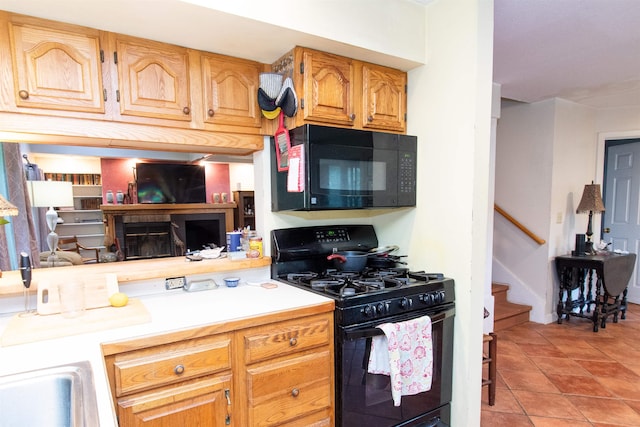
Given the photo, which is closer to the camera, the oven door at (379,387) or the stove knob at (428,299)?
the oven door at (379,387)

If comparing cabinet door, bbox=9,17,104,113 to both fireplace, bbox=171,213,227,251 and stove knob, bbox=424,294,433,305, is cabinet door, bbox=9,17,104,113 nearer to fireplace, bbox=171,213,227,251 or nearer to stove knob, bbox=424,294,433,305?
stove knob, bbox=424,294,433,305

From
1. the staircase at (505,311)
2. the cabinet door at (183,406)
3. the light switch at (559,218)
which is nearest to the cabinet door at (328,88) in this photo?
the cabinet door at (183,406)

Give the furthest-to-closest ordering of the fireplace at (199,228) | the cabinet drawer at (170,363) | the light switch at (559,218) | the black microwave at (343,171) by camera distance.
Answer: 1. the fireplace at (199,228)
2. the light switch at (559,218)
3. the black microwave at (343,171)
4. the cabinet drawer at (170,363)

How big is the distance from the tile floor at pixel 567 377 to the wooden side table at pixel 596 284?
0.53 feet

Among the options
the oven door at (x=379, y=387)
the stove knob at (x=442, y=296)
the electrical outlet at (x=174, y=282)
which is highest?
the electrical outlet at (x=174, y=282)

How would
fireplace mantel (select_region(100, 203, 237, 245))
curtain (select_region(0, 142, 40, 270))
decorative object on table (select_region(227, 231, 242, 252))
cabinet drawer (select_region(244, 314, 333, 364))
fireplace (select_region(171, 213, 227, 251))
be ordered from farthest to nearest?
1. fireplace (select_region(171, 213, 227, 251))
2. fireplace mantel (select_region(100, 203, 237, 245))
3. curtain (select_region(0, 142, 40, 270))
4. decorative object on table (select_region(227, 231, 242, 252))
5. cabinet drawer (select_region(244, 314, 333, 364))

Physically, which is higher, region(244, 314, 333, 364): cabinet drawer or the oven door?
region(244, 314, 333, 364): cabinet drawer

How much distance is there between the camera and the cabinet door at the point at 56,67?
137 cm

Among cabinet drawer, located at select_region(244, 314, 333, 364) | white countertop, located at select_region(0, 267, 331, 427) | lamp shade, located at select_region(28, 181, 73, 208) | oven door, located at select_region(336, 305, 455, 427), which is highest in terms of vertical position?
lamp shade, located at select_region(28, 181, 73, 208)

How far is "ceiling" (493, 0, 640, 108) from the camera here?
192cm

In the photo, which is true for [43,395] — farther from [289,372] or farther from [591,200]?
A: [591,200]

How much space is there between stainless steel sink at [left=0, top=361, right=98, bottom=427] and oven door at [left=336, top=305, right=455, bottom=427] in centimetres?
96

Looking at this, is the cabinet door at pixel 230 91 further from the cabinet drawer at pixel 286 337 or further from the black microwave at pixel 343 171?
the cabinet drawer at pixel 286 337

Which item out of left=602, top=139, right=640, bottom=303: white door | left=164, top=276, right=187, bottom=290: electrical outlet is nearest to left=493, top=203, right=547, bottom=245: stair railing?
Result: left=602, top=139, right=640, bottom=303: white door
